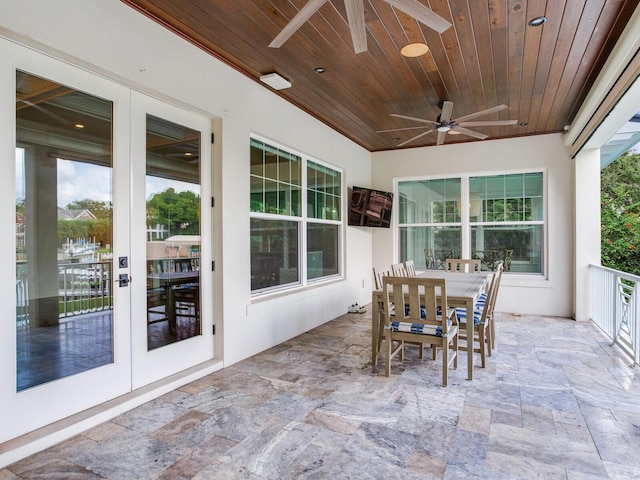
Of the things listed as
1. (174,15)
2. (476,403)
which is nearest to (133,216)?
(174,15)

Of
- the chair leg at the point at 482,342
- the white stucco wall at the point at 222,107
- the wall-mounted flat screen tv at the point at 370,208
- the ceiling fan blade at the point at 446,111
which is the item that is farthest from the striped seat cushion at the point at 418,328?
the wall-mounted flat screen tv at the point at 370,208

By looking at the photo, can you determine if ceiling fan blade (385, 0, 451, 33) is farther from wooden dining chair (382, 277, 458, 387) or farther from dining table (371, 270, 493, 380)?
dining table (371, 270, 493, 380)

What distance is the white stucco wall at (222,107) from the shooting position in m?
2.33

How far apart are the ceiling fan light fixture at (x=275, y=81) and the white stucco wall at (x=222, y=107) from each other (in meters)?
0.12

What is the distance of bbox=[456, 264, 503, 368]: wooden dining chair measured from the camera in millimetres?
3518

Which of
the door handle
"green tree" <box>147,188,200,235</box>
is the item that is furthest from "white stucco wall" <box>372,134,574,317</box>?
the door handle

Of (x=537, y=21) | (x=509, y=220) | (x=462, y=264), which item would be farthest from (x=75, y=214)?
(x=509, y=220)

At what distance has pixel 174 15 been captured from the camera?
287 cm

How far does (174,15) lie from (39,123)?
129cm

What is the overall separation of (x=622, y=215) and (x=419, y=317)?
1053 centimetres

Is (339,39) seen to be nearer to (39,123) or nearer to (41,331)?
(39,123)

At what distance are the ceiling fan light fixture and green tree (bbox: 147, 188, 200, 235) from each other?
145cm

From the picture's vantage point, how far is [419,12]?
218cm

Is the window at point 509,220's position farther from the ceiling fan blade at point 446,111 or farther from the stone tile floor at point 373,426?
the stone tile floor at point 373,426
